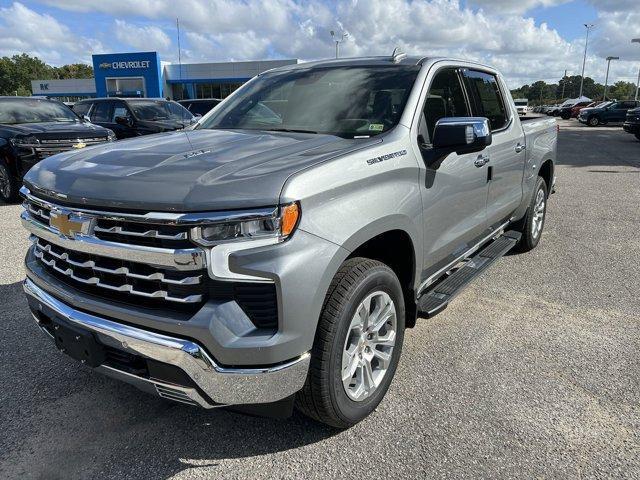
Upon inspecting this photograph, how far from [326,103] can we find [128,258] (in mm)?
1801

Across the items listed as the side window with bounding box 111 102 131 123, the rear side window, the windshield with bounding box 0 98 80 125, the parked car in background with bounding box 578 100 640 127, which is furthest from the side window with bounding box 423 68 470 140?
the parked car in background with bounding box 578 100 640 127

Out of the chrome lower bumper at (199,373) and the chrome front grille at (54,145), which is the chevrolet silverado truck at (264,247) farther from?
the chrome front grille at (54,145)

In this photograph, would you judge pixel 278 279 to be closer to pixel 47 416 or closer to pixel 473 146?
pixel 473 146

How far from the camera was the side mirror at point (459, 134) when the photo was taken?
285cm

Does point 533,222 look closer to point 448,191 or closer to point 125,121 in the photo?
point 448,191

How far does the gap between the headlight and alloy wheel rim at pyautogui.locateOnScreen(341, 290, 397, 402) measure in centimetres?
66

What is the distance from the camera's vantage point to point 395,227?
2740mm

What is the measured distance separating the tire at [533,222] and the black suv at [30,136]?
7.05 m

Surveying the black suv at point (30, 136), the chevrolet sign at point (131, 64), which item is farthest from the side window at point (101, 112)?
the chevrolet sign at point (131, 64)

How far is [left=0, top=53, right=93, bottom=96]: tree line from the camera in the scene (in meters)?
110

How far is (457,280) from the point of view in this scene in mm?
3703

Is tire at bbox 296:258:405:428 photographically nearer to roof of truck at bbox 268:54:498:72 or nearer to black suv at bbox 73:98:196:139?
roof of truck at bbox 268:54:498:72

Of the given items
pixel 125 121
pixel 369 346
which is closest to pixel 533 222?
pixel 369 346

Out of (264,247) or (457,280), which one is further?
(457,280)
